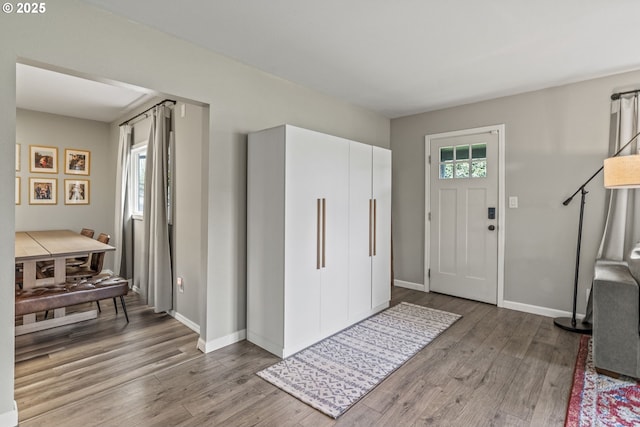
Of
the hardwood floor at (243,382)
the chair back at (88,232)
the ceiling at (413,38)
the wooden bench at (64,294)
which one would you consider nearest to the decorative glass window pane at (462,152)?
the ceiling at (413,38)

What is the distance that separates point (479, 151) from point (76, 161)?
20.2ft

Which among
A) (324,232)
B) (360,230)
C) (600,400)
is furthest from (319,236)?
(600,400)

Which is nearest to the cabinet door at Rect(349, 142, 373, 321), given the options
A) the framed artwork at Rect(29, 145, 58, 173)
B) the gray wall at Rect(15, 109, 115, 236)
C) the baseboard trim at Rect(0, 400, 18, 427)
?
the baseboard trim at Rect(0, 400, 18, 427)

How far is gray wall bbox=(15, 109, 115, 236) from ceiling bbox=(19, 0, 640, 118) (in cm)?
406

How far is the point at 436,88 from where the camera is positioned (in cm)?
363

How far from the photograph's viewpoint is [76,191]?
5.36 m

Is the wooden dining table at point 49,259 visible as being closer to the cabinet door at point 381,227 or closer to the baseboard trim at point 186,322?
the baseboard trim at point 186,322

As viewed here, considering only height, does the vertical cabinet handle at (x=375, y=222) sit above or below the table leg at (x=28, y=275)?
above

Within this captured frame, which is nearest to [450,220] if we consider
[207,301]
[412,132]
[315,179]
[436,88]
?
[412,132]

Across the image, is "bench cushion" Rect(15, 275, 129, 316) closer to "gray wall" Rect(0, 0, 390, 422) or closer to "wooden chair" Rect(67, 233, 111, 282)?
"wooden chair" Rect(67, 233, 111, 282)

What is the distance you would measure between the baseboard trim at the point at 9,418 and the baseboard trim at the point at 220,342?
1171 mm

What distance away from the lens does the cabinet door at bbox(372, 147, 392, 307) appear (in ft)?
12.0

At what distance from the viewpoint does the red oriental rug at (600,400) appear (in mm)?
1881

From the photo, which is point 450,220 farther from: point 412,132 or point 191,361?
point 191,361
